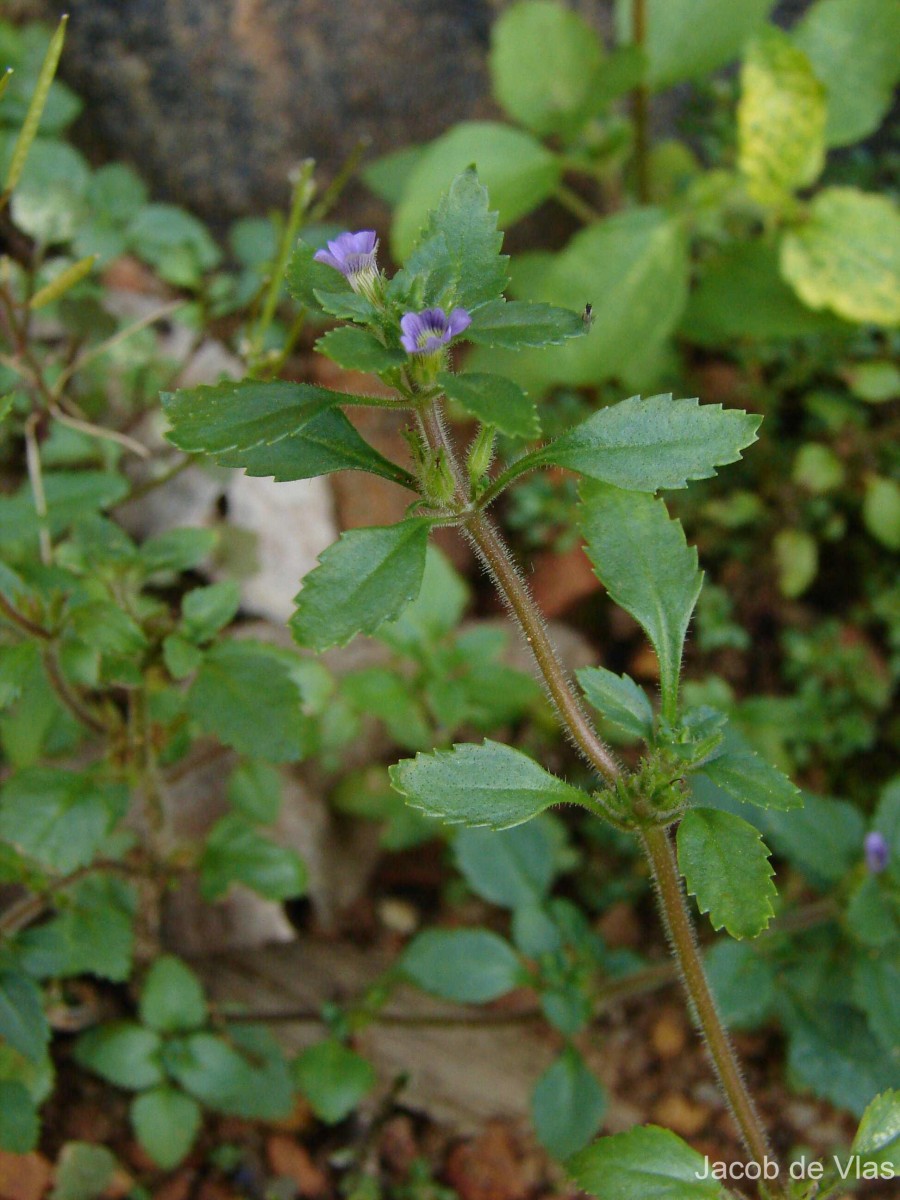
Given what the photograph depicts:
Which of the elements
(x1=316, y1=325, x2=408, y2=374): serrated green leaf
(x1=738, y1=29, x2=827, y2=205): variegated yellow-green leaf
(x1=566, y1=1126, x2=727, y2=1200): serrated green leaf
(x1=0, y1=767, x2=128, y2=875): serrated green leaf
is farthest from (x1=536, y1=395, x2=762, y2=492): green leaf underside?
(x1=738, y1=29, x2=827, y2=205): variegated yellow-green leaf

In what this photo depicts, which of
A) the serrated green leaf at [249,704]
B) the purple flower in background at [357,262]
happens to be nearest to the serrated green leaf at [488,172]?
the serrated green leaf at [249,704]

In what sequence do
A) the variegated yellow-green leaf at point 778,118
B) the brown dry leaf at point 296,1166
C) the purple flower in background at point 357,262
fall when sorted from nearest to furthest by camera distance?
the purple flower in background at point 357,262, the brown dry leaf at point 296,1166, the variegated yellow-green leaf at point 778,118

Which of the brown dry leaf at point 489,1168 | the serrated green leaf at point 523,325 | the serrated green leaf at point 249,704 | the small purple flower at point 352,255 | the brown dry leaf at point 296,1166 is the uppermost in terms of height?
the small purple flower at point 352,255

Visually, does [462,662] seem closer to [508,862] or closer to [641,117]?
[508,862]

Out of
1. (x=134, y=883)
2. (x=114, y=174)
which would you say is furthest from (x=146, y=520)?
(x=134, y=883)

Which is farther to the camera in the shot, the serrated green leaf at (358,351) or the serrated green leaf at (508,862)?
the serrated green leaf at (508,862)

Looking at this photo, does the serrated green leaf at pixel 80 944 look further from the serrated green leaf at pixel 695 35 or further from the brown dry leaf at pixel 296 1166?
the serrated green leaf at pixel 695 35

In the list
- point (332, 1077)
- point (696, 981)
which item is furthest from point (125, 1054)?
point (696, 981)

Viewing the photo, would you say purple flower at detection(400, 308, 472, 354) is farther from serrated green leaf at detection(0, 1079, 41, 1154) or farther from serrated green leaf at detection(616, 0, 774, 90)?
serrated green leaf at detection(616, 0, 774, 90)
